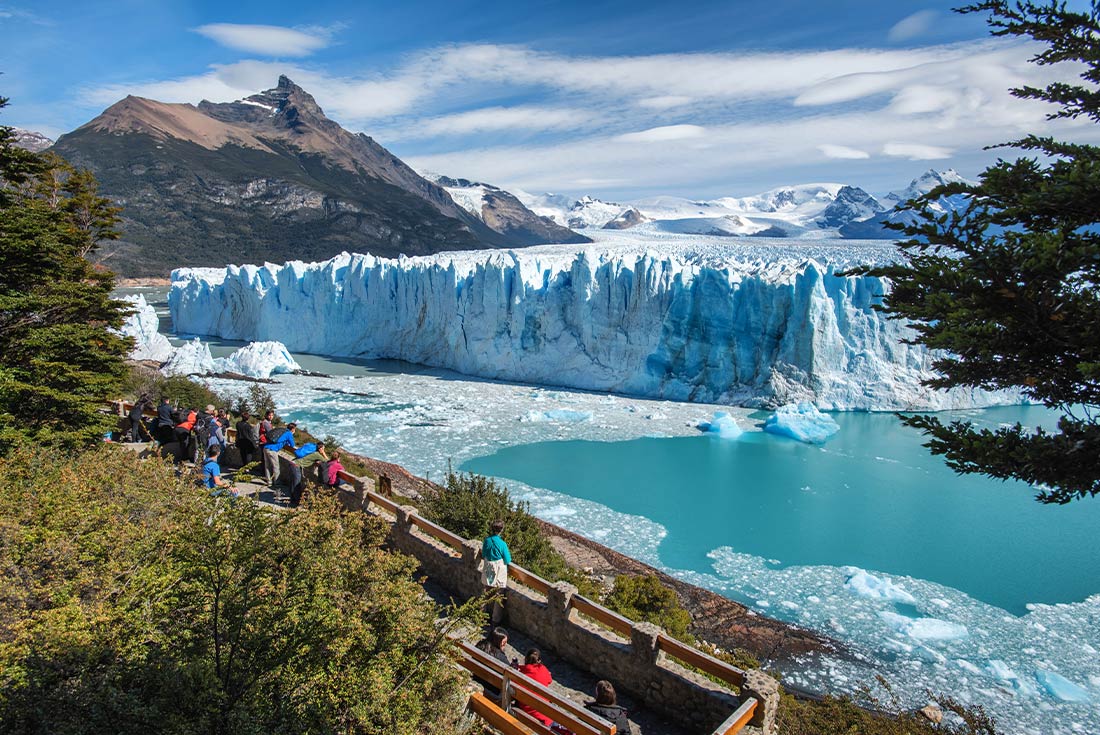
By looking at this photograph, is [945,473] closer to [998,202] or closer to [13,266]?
[998,202]

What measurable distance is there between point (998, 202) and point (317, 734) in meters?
4.32

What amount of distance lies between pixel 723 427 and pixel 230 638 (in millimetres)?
17087

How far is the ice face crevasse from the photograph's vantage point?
21.9 m

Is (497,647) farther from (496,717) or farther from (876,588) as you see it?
(876,588)

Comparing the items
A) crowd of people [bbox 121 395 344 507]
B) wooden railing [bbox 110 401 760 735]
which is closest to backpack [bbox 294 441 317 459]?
crowd of people [bbox 121 395 344 507]

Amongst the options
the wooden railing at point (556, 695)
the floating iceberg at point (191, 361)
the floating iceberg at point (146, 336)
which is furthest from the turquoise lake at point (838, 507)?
the floating iceberg at point (146, 336)

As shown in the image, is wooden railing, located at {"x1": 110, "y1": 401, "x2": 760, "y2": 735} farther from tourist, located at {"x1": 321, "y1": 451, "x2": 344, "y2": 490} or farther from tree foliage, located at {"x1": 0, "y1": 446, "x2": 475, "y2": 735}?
tourist, located at {"x1": 321, "y1": 451, "x2": 344, "y2": 490}

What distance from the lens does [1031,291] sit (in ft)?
10.0

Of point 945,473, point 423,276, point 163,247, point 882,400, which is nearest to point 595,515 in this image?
point 945,473

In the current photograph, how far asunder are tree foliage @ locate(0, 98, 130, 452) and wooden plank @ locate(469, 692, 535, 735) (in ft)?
22.3

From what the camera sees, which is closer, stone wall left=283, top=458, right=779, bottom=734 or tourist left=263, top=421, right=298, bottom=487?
stone wall left=283, top=458, right=779, bottom=734

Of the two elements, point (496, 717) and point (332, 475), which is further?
point (332, 475)

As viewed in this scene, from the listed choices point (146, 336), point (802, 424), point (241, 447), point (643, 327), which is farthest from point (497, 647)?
point (146, 336)

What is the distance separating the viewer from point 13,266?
319 inches
